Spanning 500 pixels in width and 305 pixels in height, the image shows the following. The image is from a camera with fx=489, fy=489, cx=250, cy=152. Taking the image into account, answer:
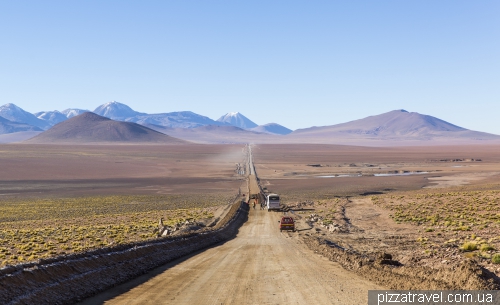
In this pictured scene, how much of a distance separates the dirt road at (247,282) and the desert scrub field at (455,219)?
221 inches

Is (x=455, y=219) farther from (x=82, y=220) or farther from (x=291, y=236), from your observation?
(x=82, y=220)

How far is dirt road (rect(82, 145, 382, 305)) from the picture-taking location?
487 inches

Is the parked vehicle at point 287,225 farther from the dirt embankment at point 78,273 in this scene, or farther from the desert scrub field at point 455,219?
the dirt embankment at point 78,273

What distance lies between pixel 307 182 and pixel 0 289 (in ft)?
259

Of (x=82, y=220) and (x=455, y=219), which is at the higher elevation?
(x=455, y=219)

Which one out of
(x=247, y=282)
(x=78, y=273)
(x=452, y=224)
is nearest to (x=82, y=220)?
(x=452, y=224)

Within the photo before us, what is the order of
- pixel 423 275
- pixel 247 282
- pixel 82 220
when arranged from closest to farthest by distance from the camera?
pixel 423 275
pixel 247 282
pixel 82 220

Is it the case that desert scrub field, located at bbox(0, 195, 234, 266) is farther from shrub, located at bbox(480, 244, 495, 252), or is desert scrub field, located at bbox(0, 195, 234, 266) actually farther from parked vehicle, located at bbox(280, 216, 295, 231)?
shrub, located at bbox(480, 244, 495, 252)

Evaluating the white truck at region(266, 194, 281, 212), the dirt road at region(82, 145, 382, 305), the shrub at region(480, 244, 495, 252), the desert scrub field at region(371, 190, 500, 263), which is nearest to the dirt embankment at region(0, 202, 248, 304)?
the dirt road at region(82, 145, 382, 305)

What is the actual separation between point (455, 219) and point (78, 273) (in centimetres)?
2734

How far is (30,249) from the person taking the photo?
85.8 ft

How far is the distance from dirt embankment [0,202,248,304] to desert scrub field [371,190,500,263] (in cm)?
1127

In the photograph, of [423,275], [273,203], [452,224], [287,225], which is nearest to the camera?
[423,275]

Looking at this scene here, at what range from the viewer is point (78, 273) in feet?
46.8
